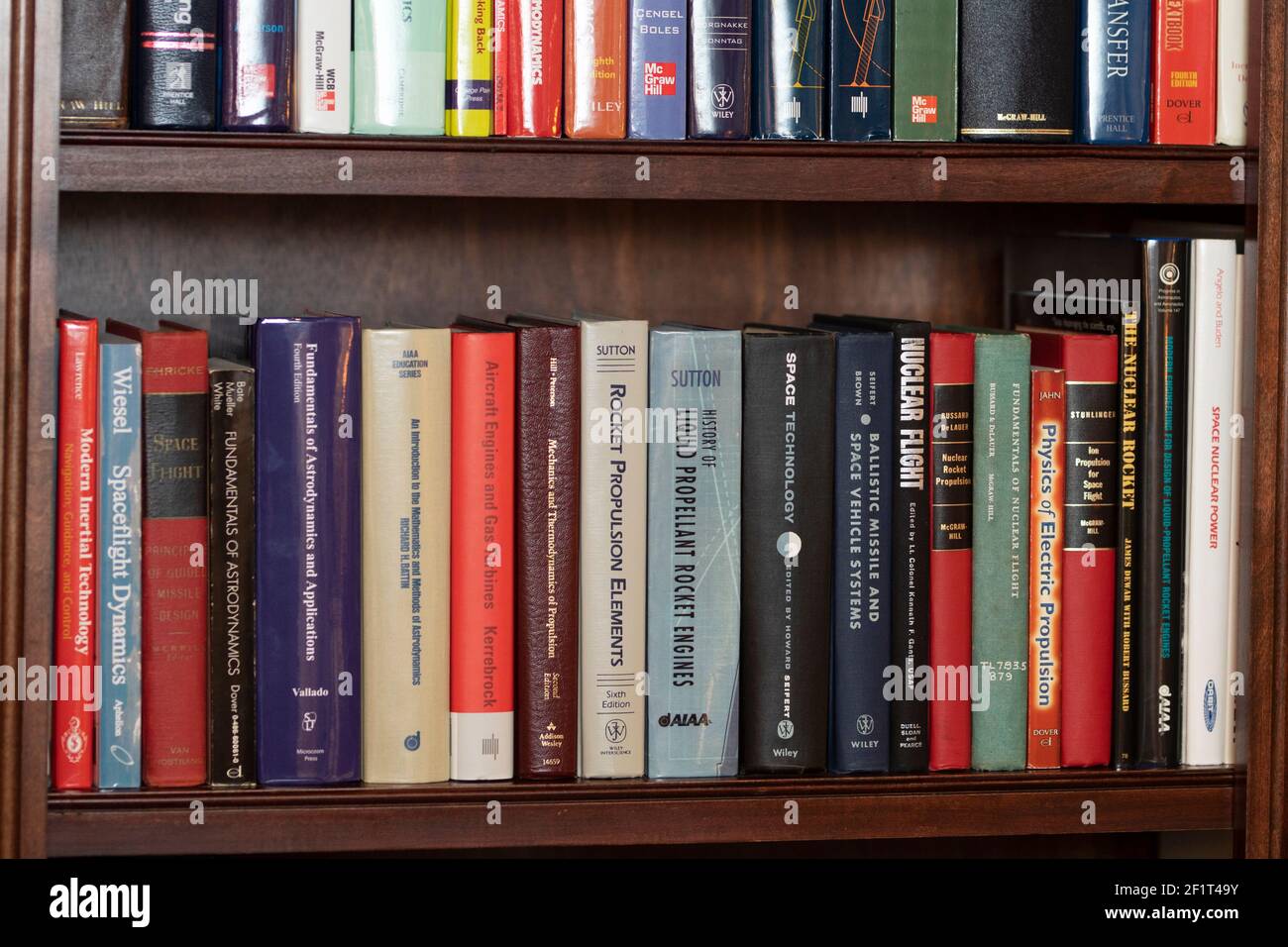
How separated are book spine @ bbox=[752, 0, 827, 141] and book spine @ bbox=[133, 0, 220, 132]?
379 millimetres

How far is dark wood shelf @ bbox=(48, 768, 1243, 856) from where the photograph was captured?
2.98 ft

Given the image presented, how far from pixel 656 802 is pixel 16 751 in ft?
1.42

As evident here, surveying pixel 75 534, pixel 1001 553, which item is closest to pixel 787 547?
pixel 1001 553

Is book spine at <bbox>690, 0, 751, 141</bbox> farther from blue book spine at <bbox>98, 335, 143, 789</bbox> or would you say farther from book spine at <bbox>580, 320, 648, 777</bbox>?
blue book spine at <bbox>98, 335, 143, 789</bbox>

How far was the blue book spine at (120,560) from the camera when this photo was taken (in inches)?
35.5

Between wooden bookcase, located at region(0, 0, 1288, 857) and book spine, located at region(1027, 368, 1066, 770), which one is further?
book spine, located at region(1027, 368, 1066, 770)

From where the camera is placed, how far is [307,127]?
92cm

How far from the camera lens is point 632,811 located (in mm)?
949

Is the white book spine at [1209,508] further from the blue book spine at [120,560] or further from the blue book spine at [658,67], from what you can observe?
the blue book spine at [120,560]

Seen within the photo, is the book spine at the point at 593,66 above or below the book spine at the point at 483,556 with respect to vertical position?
above
